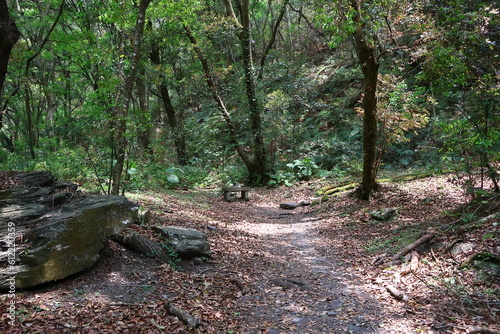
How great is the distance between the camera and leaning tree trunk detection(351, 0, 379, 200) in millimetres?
8729

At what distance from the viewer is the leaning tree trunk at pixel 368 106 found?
Result: 8.73m

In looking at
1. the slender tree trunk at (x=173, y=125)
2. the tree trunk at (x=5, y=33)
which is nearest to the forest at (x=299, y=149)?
the tree trunk at (x=5, y=33)

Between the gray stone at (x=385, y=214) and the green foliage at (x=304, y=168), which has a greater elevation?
the green foliage at (x=304, y=168)

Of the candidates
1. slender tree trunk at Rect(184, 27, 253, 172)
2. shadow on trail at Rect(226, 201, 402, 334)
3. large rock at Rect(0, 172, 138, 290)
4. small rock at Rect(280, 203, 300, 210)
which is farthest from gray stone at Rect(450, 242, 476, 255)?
slender tree trunk at Rect(184, 27, 253, 172)

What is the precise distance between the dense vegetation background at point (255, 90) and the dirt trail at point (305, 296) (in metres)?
3.20

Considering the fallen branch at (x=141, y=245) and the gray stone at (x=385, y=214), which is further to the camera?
the gray stone at (x=385, y=214)

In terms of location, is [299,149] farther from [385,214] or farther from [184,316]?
[184,316]

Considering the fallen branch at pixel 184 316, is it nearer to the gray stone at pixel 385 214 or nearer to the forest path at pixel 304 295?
the forest path at pixel 304 295

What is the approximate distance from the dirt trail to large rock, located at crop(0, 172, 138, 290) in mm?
2279

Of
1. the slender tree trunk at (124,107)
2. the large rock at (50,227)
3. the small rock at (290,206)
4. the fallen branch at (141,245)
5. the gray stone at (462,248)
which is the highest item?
the slender tree trunk at (124,107)

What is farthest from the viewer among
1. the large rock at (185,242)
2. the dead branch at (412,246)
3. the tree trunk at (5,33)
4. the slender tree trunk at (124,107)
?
the slender tree trunk at (124,107)

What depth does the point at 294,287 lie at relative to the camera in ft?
16.6

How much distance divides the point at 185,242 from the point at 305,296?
2.24 meters

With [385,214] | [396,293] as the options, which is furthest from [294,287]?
[385,214]
